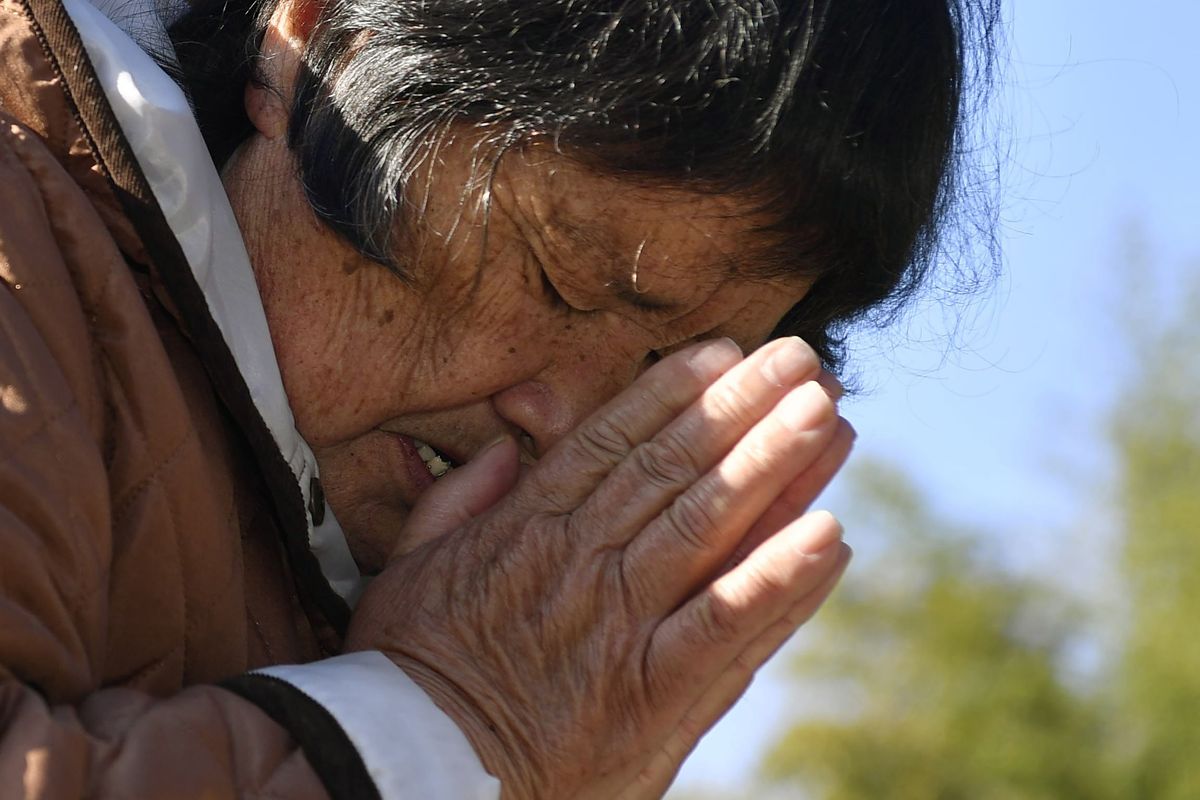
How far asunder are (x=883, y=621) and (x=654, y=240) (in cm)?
1454

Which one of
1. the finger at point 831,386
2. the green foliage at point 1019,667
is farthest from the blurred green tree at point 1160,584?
the finger at point 831,386

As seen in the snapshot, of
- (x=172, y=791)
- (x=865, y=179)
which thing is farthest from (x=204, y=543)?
(x=865, y=179)

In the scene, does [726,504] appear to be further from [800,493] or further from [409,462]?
[409,462]

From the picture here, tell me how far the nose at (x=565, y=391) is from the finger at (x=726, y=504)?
40 cm

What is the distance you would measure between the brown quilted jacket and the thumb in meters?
0.16

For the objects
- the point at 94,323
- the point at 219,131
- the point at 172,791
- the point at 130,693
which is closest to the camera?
the point at 172,791

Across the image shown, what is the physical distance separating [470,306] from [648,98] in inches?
14.9

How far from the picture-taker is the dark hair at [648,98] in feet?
5.86

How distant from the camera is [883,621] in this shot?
15.9 meters

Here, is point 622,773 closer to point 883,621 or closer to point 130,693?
point 130,693

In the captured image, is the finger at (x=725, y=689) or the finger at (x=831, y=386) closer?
the finger at (x=725, y=689)

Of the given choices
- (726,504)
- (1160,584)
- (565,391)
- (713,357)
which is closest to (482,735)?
(726,504)

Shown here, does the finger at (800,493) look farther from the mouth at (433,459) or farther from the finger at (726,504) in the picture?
the mouth at (433,459)

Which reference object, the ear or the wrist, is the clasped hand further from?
the ear
